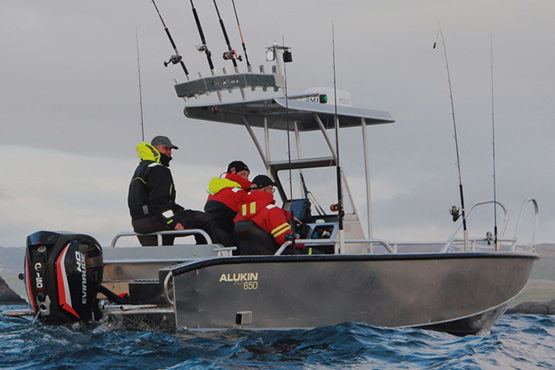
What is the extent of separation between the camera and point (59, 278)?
639 cm

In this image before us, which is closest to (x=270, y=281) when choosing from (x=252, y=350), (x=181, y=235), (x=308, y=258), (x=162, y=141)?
(x=308, y=258)

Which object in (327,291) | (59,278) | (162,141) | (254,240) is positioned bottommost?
(327,291)

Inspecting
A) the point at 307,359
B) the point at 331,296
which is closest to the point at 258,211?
the point at 331,296

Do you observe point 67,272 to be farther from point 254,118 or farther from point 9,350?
point 254,118

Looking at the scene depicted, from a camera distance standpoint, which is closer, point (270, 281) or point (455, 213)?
point (270, 281)

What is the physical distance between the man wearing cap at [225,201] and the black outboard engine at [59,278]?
163 centimetres

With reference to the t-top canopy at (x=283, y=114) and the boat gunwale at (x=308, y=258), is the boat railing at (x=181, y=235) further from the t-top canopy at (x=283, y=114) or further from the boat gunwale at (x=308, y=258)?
the t-top canopy at (x=283, y=114)

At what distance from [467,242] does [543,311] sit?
12772mm

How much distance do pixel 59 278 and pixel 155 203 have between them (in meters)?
1.40

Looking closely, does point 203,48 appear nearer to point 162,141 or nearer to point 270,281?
point 162,141

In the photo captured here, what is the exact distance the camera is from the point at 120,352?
236 inches

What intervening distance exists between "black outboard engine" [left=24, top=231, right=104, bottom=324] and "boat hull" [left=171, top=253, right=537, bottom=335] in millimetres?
772

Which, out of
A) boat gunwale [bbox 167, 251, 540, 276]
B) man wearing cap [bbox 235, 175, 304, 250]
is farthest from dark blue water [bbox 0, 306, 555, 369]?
man wearing cap [bbox 235, 175, 304, 250]

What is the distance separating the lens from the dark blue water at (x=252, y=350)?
18.8ft
